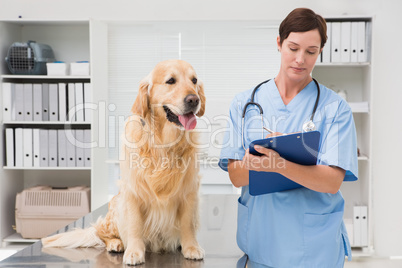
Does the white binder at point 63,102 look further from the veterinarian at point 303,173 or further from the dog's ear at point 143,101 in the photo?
the veterinarian at point 303,173

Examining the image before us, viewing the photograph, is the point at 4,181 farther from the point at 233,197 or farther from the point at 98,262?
the point at 98,262

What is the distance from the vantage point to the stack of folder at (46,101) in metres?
3.78

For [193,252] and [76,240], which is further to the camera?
[76,240]

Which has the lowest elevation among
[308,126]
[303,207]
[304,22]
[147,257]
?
[147,257]

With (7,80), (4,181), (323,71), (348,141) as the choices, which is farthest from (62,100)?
(348,141)

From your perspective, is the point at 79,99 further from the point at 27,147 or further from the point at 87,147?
the point at 27,147

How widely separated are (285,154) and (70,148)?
3.01 m

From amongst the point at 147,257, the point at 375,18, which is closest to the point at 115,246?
the point at 147,257

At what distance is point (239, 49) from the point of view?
4312mm

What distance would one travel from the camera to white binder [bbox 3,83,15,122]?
3793 mm

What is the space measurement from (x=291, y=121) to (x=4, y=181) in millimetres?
3364

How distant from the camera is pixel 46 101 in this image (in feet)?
12.5

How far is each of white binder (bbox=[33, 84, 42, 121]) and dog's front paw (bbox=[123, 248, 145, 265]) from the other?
2872 millimetres

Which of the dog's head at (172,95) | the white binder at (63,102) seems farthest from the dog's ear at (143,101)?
the white binder at (63,102)
